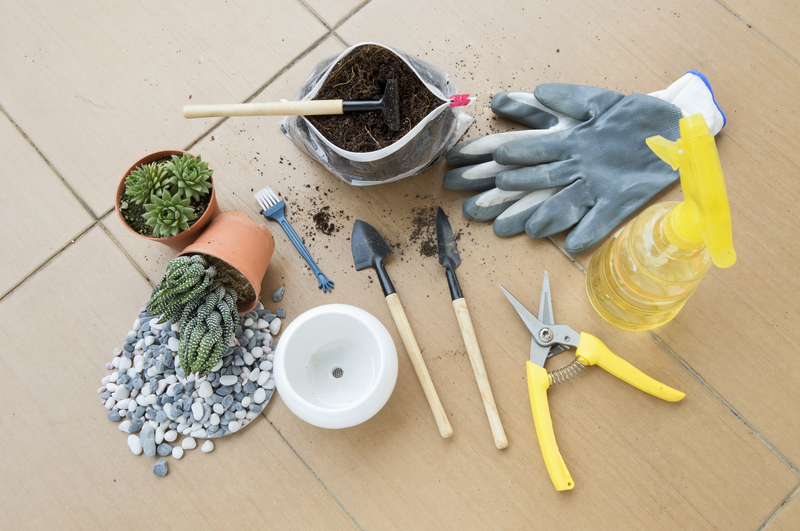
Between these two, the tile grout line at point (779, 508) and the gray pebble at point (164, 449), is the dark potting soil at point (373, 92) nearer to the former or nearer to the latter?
the gray pebble at point (164, 449)

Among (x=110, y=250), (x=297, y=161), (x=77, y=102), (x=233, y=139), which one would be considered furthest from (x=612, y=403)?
(x=77, y=102)

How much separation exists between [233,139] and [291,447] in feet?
1.90

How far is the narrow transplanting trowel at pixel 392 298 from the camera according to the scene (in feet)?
2.72

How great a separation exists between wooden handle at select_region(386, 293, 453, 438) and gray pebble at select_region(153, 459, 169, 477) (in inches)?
18.4

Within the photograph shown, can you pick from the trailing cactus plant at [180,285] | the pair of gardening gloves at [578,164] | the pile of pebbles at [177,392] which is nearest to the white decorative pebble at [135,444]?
the pile of pebbles at [177,392]

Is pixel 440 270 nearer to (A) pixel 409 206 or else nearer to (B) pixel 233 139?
(A) pixel 409 206

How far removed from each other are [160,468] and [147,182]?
49 cm

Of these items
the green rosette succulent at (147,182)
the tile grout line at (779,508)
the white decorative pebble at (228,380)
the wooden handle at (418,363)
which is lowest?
the tile grout line at (779,508)

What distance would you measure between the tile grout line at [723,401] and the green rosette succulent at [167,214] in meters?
0.82

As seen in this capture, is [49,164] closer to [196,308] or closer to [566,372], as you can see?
[196,308]

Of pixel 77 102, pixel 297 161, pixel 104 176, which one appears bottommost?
pixel 297 161

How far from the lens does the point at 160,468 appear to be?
0.84m

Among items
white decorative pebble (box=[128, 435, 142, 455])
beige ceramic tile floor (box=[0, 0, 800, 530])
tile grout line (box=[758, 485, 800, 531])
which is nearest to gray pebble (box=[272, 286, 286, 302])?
beige ceramic tile floor (box=[0, 0, 800, 530])

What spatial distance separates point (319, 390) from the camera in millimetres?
822
